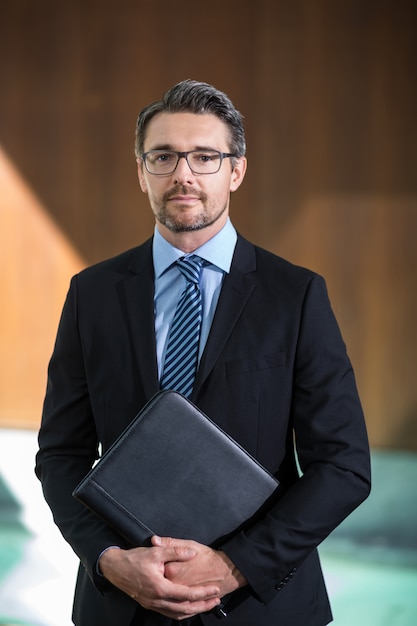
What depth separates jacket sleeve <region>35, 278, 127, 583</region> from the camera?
5.78 feet

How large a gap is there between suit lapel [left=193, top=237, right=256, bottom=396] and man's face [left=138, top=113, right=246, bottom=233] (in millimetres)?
114

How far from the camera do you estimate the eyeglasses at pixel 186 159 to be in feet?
5.79

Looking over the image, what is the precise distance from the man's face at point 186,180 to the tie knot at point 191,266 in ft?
0.22

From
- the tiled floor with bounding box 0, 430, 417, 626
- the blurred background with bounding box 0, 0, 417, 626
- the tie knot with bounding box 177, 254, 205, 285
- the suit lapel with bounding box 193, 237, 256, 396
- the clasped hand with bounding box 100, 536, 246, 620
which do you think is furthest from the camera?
the blurred background with bounding box 0, 0, 417, 626

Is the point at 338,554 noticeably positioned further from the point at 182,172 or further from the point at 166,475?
the point at 182,172

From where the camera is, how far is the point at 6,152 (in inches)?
175

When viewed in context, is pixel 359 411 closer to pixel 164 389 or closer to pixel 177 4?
pixel 164 389

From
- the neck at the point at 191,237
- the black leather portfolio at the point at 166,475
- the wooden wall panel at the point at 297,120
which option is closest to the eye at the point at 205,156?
the neck at the point at 191,237

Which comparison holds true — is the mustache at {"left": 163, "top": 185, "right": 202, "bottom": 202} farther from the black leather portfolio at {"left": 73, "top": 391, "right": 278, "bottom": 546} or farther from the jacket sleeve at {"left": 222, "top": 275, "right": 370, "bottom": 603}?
the black leather portfolio at {"left": 73, "top": 391, "right": 278, "bottom": 546}

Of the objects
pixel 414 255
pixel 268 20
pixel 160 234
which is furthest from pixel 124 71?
pixel 160 234

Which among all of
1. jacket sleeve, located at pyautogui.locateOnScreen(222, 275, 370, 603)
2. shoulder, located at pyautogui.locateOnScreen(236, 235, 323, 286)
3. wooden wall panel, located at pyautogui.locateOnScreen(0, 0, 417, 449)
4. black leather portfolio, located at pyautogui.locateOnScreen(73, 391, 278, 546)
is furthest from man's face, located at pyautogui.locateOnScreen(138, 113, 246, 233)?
wooden wall panel, located at pyautogui.locateOnScreen(0, 0, 417, 449)

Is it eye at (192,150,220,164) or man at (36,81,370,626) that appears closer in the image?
man at (36,81,370,626)

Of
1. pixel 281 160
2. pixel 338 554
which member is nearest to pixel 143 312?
pixel 281 160

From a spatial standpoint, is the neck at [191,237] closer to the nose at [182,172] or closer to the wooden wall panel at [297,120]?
the nose at [182,172]
